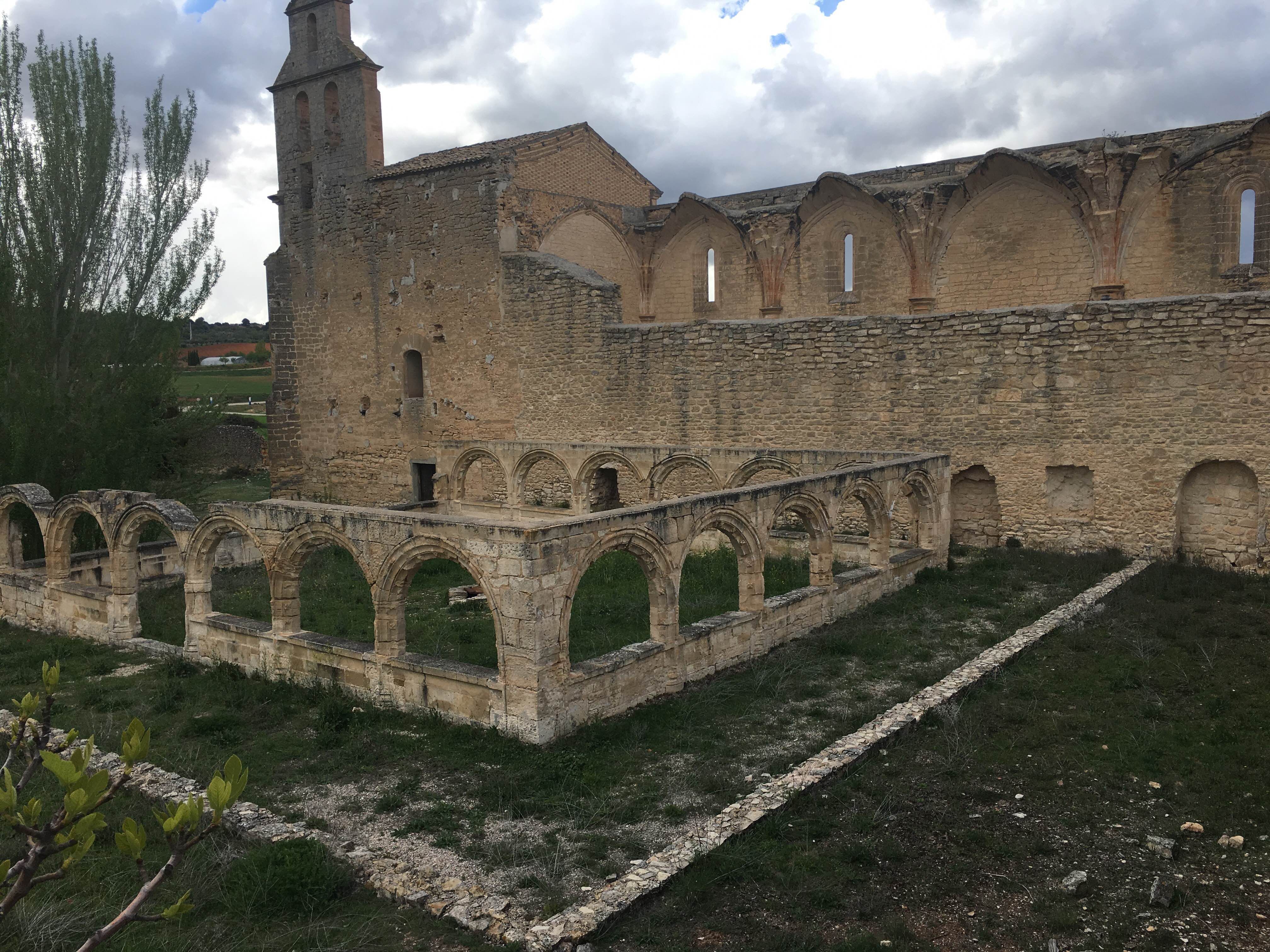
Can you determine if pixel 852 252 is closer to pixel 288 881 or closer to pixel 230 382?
pixel 288 881

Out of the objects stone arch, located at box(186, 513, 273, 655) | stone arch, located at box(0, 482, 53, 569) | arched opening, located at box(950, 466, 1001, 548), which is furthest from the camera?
arched opening, located at box(950, 466, 1001, 548)

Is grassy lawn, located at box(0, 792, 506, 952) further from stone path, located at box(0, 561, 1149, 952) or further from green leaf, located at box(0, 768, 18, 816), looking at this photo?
green leaf, located at box(0, 768, 18, 816)

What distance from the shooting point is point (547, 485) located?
→ 1794 centimetres

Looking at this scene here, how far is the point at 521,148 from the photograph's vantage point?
58.6 ft

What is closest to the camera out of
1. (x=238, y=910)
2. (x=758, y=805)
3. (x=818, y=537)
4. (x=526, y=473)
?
(x=238, y=910)

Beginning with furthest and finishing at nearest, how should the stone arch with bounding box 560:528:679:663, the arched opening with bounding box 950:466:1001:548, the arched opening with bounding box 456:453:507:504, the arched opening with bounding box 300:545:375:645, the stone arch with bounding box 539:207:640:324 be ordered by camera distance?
the stone arch with bounding box 539:207:640:324 → the arched opening with bounding box 456:453:507:504 → the arched opening with bounding box 950:466:1001:548 → the arched opening with bounding box 300:545:375:645 → the stone arch with bounding box 560:528:679:663

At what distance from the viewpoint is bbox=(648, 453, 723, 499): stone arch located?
1287cm

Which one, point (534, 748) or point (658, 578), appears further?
point (658, 578)

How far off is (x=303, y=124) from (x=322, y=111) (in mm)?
814

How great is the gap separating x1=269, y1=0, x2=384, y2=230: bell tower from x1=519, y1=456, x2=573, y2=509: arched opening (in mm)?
7442

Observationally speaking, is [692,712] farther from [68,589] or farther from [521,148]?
[521,148]

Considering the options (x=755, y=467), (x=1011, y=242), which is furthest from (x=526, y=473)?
(x=1011, y=242)

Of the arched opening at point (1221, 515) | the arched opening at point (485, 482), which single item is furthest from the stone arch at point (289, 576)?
the arched opening at point (1221, 515)

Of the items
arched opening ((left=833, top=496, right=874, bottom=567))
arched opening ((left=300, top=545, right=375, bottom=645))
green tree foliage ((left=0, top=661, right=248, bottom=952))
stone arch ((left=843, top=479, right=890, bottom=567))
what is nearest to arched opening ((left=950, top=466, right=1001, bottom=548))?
arched opening ((left=833, top=496, right=874, bottom=567))
